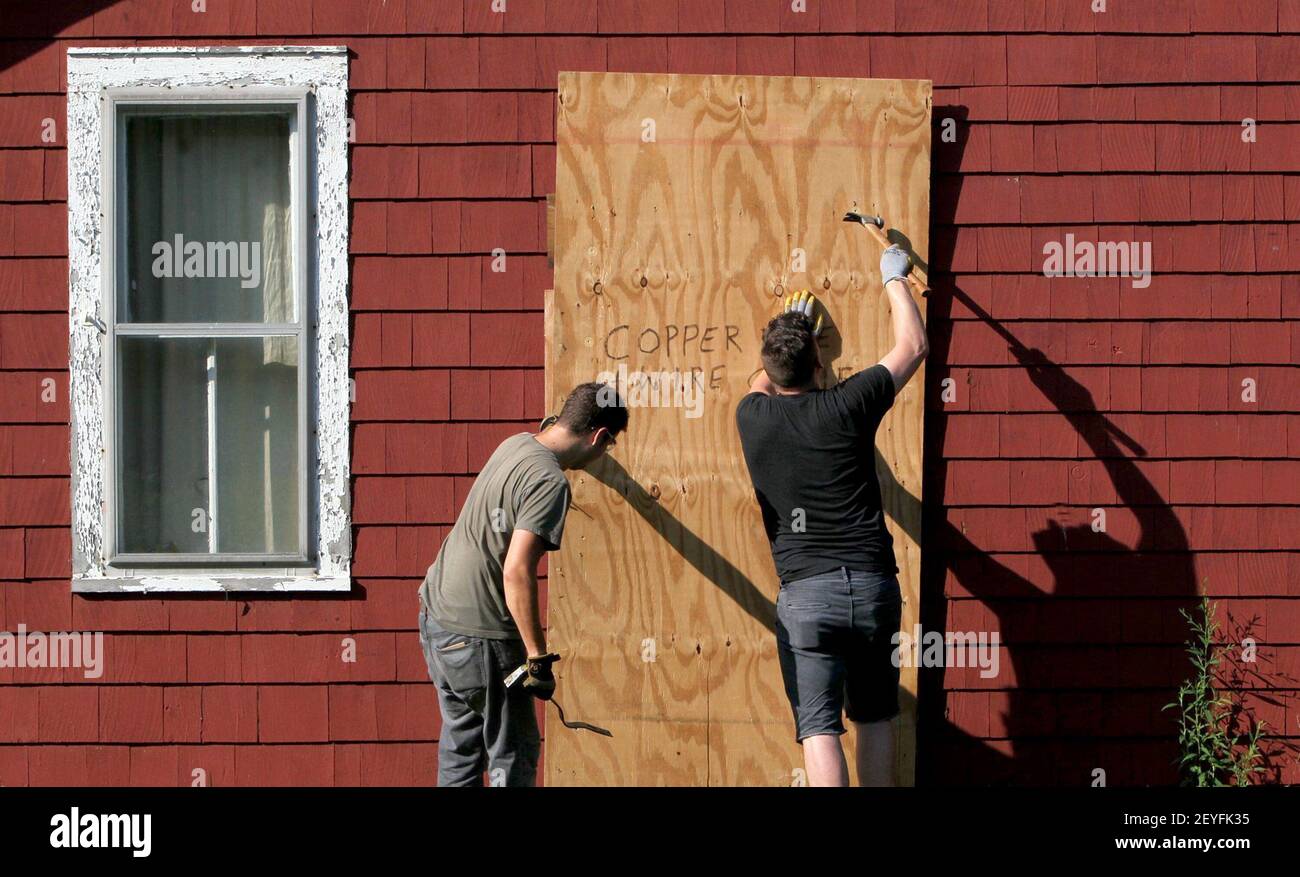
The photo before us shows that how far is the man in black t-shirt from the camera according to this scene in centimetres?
354

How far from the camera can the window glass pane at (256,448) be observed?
14.9 feet

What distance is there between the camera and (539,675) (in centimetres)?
354

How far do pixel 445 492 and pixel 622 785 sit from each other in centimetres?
120

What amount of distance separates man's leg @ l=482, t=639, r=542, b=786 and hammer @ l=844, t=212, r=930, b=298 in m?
1.78

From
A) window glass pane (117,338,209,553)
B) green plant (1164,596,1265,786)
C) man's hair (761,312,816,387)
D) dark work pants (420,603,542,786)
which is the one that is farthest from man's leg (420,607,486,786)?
green plant (1164,596,1265,786)

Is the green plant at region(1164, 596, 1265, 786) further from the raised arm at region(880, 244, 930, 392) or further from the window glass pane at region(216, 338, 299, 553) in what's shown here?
the window glass pane at region(216, 338, 299, 553)

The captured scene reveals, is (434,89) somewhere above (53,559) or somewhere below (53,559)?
above

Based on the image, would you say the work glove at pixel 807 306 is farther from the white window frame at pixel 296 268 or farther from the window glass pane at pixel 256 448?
the window glass pane at pixel 256 448

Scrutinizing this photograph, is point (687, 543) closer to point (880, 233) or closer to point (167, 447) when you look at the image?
point (880, 233)

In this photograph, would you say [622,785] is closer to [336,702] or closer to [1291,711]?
[336,702]

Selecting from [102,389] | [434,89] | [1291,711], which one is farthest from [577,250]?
[1291,711]

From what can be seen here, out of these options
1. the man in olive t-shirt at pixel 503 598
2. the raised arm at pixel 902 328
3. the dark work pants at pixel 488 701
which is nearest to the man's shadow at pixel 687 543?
the man in olive t-shirt at pixel 503 598

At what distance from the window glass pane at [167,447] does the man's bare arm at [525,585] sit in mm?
1604

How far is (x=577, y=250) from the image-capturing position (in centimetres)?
423
